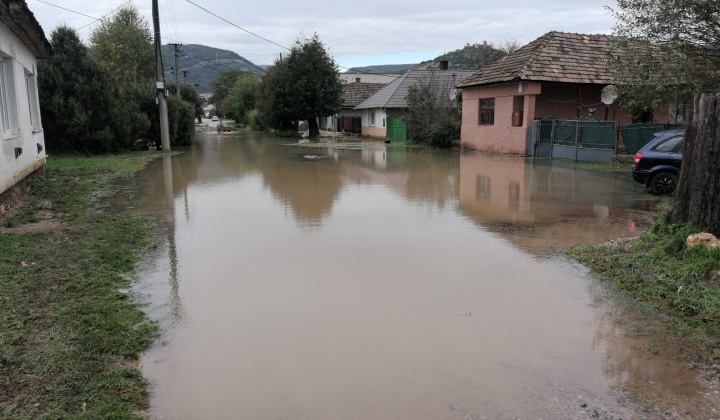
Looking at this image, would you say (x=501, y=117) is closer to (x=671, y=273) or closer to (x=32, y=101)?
(x=32, y=101)

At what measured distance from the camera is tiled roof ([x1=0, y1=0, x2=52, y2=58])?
10.4 m

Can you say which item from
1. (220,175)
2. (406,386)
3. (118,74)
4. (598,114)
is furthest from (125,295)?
(118,74)

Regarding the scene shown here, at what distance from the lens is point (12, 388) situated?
12.7 feet

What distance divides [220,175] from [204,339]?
13464mm

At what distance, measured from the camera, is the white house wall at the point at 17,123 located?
10.5 m

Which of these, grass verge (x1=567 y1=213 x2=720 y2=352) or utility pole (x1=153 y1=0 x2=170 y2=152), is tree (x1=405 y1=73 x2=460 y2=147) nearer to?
utility pole (x1=153 y1=0 x2=170 y2=152)


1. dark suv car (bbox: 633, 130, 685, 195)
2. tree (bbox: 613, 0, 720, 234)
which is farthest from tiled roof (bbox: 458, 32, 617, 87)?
dark suv car (bbox: 633, 130, 685, 195)

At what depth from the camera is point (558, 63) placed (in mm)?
24797

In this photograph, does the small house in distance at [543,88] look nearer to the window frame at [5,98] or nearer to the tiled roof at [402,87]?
the tiled roof at [402,87]

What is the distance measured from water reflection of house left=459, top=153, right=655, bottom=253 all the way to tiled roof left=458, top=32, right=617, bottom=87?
22.4ft

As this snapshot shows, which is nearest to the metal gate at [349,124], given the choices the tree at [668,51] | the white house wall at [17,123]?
the tree at [668,51]

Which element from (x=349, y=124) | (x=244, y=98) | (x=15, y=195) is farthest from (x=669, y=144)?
(x=244, y=98)

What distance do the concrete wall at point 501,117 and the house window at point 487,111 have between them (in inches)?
8.1

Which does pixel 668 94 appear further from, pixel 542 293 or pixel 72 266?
pixel 72 266
